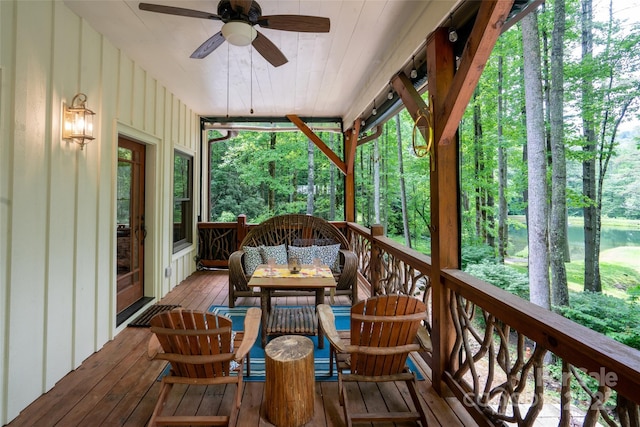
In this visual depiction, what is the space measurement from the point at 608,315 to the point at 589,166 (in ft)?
12.5

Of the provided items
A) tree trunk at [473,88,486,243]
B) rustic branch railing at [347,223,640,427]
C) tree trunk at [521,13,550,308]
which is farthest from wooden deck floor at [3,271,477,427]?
tree trunk at [473,88,486,243]

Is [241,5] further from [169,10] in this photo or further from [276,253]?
[276,253]

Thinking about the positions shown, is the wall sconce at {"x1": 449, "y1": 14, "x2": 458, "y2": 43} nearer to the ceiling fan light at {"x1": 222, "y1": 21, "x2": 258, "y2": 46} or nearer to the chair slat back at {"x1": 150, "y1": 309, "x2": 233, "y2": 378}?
the ceiling fan light at {"x1": 222, "y1": 21, "x2": 258, "y2": 46}

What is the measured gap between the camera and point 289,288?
2910mm

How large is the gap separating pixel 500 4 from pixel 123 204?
3.90m

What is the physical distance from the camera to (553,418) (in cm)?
304

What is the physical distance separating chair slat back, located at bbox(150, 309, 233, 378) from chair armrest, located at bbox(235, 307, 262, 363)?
63mm

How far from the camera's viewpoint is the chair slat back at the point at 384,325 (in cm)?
184

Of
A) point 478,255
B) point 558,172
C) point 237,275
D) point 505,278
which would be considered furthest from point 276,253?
Answer: point 478,255

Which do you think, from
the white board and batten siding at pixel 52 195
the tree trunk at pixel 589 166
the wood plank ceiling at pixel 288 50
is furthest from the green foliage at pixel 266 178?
the white board and batten siding at pixel 52 195

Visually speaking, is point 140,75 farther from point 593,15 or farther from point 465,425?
point 593,15

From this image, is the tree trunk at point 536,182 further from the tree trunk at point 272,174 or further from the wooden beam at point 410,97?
the tree trunk at point 272,174

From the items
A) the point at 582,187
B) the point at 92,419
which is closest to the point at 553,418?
the point at 92,419

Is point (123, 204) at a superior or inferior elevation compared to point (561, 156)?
inferior
